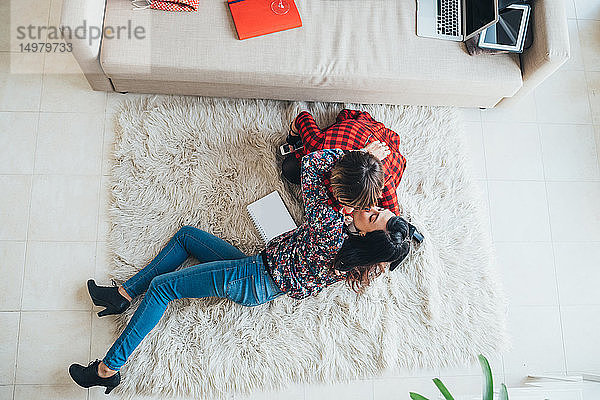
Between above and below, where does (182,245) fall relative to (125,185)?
below

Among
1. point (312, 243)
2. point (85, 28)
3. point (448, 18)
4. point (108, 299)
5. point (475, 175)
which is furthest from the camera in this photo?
point (475, 175)

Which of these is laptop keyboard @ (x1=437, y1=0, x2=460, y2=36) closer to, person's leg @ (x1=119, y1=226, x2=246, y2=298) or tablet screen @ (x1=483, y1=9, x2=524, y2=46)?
tablet screen @ (x1=483, y1=9, x2=524, y2=46)

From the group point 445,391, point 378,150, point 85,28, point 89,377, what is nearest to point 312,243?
point 378,150

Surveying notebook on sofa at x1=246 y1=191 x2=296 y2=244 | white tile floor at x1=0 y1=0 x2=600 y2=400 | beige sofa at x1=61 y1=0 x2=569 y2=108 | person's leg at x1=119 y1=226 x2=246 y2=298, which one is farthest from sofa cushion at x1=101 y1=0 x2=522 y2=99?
person's leg at x1=119 y1=226 x2=246 y2=298

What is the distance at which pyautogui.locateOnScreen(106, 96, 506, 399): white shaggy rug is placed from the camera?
7.02ft

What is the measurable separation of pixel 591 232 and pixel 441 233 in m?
0.80

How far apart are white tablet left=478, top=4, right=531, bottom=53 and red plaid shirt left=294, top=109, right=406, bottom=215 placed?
55 cm

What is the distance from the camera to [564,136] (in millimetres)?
2621

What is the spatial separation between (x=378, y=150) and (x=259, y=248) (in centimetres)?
69

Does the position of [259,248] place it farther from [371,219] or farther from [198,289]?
[371,219]

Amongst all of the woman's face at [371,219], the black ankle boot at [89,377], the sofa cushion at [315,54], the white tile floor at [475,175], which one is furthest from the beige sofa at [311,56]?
the black ankle boot at [89,377]

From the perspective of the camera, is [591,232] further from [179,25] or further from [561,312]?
[179,25]

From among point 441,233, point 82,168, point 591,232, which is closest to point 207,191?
point 82,168

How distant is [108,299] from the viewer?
2.08 metres
